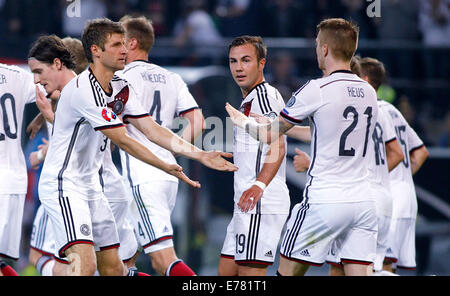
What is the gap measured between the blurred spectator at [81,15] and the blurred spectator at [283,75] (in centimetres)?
312

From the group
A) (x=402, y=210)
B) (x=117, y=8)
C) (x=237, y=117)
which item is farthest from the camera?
(x=117, y=8)

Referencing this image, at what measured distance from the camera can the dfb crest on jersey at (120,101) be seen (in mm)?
6113

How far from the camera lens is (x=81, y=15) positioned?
1296 cm

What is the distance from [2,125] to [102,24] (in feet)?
4.15

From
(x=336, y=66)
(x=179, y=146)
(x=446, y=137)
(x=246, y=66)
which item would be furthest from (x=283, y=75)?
(x=179, y=146)

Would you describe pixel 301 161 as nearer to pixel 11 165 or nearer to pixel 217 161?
pixel 217 161

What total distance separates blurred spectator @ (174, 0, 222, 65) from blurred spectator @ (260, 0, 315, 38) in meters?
0.88

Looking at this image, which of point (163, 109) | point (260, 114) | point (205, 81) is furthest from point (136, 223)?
point (205, 81)

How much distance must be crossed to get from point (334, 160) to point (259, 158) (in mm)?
811

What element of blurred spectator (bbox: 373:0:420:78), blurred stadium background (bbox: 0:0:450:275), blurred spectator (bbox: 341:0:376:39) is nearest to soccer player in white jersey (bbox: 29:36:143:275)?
blurred stadium background (bbox: 0:0:450:275)

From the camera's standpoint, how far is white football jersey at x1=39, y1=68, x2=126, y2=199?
5.64 metres

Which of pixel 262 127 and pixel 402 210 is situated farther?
pixel 402 210

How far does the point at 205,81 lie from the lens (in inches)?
415

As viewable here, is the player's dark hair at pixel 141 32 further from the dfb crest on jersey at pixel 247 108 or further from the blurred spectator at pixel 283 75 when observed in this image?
the blurred spectator at pixel 283 75
